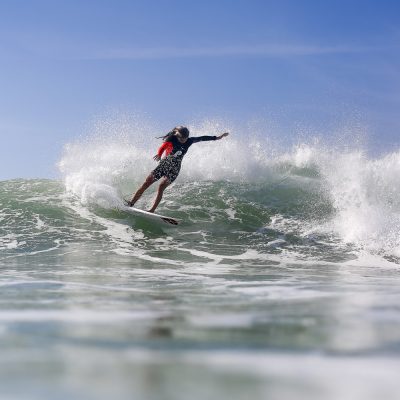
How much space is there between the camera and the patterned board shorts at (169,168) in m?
12.1

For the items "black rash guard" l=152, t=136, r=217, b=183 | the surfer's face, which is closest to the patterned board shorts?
"black rash guard" l=152, t=136, r=217, b=183

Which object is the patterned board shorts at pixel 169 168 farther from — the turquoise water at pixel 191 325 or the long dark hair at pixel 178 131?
the turquoise water at pixel 191 325

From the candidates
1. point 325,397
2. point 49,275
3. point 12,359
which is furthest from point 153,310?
point 49,275

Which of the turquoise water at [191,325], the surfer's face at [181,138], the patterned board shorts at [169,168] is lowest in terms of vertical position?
the turquoise water at [191,325]

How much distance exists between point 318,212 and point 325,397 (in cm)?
1342

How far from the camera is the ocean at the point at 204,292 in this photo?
1.92m

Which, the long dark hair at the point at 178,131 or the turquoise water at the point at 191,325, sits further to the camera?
the long dark hair at the point at 178,131

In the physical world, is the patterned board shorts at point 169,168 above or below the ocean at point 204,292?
above

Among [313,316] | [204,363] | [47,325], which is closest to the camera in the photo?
[204,363]

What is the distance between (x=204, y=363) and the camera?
2.11 metres

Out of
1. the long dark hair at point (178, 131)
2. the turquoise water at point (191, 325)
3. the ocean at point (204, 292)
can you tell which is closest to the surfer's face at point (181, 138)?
the long dark hair at point (178, 131)

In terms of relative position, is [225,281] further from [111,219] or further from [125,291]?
[111,219]

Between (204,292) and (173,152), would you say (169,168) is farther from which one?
(204,292)

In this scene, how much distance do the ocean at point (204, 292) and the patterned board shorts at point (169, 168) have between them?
1244mm
